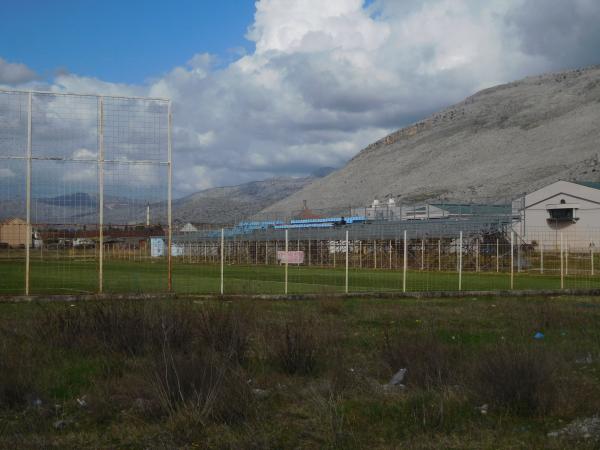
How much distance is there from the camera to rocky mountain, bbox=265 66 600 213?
9919 centimetres

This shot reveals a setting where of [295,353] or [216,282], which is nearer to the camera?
[295,353]

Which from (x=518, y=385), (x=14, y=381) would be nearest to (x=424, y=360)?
(x=518, y=385)

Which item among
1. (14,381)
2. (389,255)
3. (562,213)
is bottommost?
(14,381)

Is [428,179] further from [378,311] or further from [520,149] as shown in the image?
[378,311]

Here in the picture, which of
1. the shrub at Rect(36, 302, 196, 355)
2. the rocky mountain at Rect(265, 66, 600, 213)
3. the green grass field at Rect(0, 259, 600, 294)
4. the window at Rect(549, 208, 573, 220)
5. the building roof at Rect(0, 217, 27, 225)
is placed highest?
the rocky mountain at Rect(265, 66, 600, 213)

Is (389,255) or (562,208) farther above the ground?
(562,208)

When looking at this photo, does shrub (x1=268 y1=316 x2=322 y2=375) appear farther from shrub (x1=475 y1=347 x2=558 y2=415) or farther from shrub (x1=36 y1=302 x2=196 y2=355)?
shrub (x1=475 y1=347 x2=558 y2=415)

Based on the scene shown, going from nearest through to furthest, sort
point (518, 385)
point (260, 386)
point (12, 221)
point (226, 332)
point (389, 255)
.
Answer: point (518, 385)
point (260, 386)
point (226, 332)
point (12, 221)
point (389, 255)

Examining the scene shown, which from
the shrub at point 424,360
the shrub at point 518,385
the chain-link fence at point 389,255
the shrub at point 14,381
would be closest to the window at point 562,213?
the chain-link fence at point 389,255

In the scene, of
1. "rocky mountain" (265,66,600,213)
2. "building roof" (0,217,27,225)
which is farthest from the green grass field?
"rocky mountain" (265,66,600,213)

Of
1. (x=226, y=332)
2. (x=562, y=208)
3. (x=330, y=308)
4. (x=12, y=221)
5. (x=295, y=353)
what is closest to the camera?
(x=295, y=353)

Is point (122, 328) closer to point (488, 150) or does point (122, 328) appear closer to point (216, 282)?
point (216, 282)

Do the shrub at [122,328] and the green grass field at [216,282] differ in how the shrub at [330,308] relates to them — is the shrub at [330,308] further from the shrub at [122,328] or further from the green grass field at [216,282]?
the shrub at [122,328]

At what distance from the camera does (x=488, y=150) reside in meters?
127
